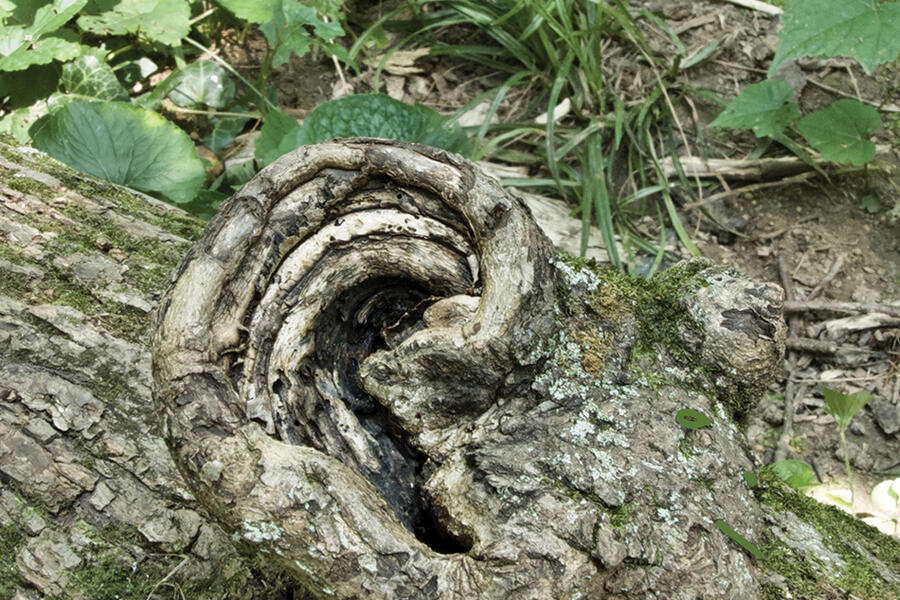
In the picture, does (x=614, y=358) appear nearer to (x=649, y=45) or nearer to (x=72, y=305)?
(x=72, y=305)

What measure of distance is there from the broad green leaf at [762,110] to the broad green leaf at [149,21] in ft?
8.08

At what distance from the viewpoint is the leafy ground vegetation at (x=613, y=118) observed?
2.73m

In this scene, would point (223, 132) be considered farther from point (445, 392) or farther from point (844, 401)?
point (844, 401)

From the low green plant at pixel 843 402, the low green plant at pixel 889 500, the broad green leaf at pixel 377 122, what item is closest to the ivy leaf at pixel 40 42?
the broad green leaf at pixel 377 122

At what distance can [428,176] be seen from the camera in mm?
1566

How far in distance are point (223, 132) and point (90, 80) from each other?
607 mm

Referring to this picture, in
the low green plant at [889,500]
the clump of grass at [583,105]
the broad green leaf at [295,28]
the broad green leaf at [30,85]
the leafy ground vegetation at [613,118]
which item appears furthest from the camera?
the clump of grass at [583,105]

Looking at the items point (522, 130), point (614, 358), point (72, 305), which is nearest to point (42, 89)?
point (72, 305)

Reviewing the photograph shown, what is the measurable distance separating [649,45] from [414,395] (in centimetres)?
294

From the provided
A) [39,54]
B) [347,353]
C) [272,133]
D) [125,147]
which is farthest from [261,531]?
[39,54]

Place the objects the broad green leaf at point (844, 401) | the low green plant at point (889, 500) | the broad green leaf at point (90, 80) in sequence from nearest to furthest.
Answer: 1. the broad green leaf at point (844, 401)
2. the low green plant at point (889, 500)
3. the broad green leaf at point (90, 80)

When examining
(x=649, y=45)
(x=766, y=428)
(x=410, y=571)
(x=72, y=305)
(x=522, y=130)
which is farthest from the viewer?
(x=649, y=45)

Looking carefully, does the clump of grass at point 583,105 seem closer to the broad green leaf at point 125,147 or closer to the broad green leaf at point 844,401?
the broad green leaf at point 844,401

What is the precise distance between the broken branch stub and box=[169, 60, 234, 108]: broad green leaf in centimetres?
208
